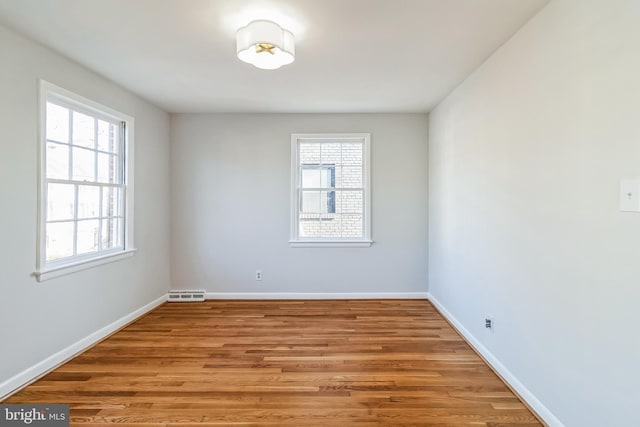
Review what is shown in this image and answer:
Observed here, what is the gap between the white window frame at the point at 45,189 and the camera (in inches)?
94.4

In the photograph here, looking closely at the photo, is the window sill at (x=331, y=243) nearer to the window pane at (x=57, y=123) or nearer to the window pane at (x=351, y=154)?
the window pane at (x=351, y=154)

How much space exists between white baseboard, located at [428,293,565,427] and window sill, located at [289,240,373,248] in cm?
139

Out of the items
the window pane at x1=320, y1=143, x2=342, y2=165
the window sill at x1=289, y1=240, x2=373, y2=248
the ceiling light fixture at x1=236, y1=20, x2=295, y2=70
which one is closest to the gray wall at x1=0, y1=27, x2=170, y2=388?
the ceiling light fixture at x1=236, y1=20, x2=295, y2=70

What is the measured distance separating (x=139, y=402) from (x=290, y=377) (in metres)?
1.02

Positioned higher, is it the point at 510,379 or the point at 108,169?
the point at 108,169

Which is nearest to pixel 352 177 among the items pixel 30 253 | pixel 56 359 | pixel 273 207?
pixel 273 207

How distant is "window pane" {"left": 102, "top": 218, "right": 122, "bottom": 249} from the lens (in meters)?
3.20

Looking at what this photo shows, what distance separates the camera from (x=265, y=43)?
2014 millimetres

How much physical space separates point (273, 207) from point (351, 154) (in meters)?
1.30

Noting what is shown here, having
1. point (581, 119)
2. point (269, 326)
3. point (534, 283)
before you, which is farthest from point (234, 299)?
point (581, 119)

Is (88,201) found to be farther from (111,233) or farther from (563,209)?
(563,209)

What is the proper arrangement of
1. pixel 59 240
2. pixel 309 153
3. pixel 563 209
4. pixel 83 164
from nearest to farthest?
pixel 563 209 < pixel 59 240 < pixel 83 164 < pixel 309 153

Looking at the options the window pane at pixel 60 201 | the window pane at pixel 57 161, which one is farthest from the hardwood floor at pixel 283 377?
the window pane at pixel 57 161

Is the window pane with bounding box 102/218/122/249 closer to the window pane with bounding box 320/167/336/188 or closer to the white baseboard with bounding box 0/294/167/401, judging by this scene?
the white baseboard with bounding box 0/294/167/401
